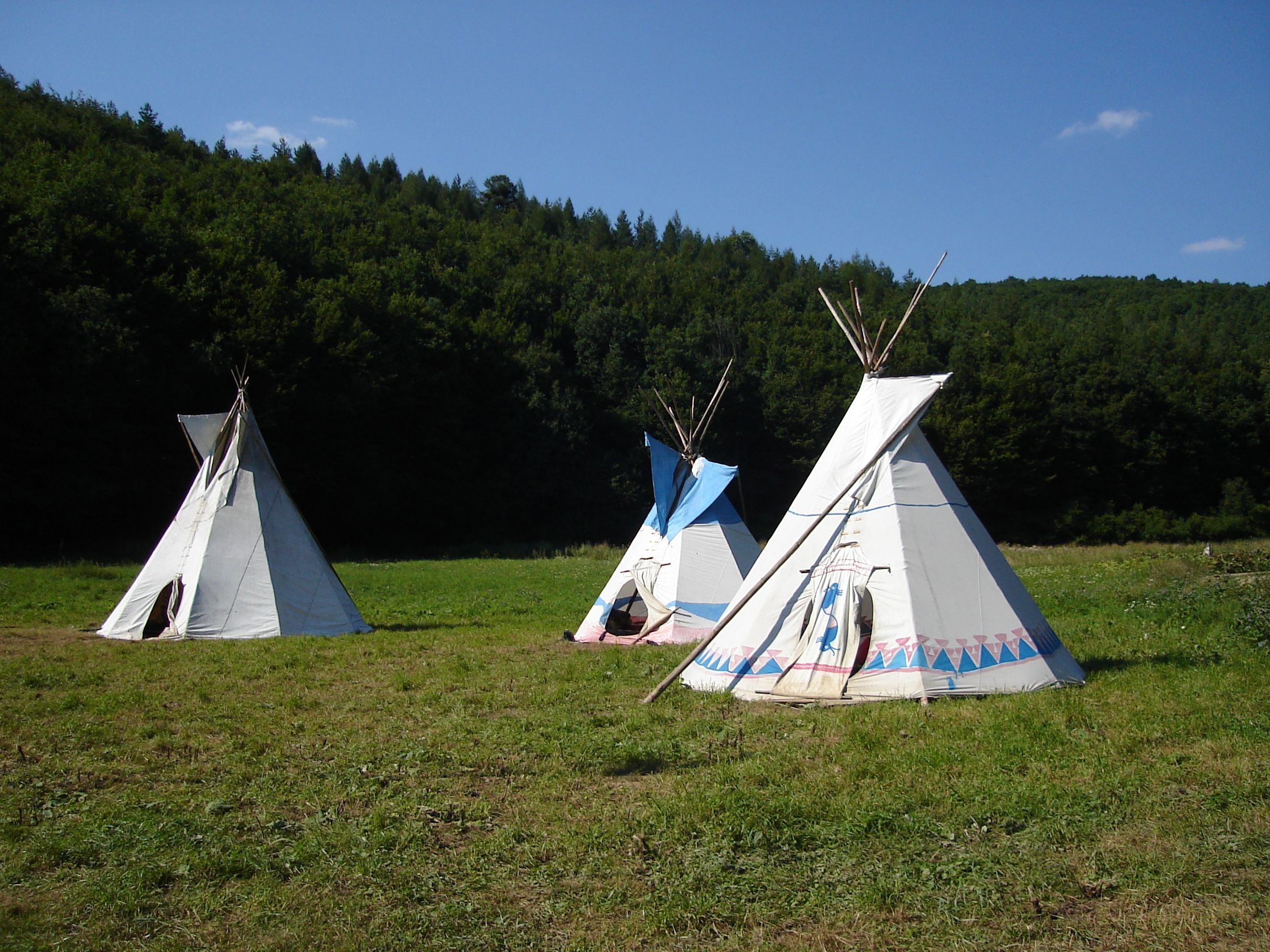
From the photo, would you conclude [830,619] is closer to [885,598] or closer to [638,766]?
[885,598]

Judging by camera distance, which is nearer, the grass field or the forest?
the grass field

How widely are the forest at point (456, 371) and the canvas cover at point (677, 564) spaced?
11.6 m

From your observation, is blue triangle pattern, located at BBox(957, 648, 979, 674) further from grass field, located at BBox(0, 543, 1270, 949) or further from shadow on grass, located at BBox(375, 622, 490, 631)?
shadow on grass, located at BBox(375, 622, 490, 631)

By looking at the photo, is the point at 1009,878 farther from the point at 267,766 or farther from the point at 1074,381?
the point at 1074,381

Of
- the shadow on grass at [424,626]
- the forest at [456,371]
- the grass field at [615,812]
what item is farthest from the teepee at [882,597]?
the forest at [456,371]

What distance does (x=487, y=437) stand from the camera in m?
40.7

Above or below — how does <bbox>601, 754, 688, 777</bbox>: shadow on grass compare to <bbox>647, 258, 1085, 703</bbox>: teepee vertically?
below

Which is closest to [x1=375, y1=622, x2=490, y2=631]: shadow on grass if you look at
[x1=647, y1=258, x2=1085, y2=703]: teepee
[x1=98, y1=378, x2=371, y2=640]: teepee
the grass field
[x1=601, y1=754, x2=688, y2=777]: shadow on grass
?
[x1=98, y1=378, x2=371, y2=640]: teepee

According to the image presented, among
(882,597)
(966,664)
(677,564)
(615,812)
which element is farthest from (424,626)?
(615,812)

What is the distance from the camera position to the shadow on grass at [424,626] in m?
14.0

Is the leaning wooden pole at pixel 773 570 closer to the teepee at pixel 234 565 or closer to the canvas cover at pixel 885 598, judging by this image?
the canvas cover at pixel 885 598

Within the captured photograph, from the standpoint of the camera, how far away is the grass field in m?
4.03

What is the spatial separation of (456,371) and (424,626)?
26687 mm

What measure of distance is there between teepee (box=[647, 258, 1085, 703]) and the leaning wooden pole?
0.07ft
